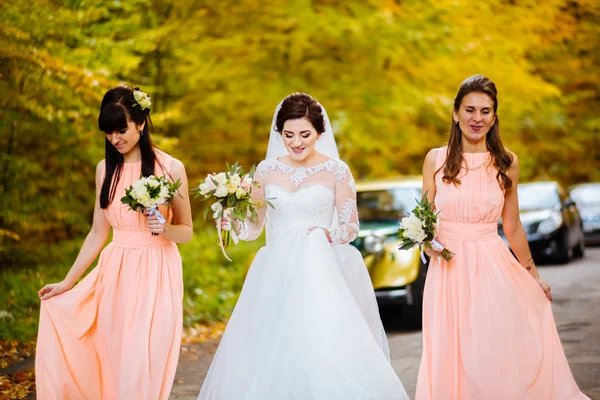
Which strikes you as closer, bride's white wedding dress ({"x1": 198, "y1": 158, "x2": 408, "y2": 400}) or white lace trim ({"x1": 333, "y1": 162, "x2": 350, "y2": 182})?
bride's white wedding dress ({"x1": 198, "y1": 158, "x2": 408, "y2": 400})

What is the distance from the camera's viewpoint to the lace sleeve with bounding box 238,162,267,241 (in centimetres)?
686

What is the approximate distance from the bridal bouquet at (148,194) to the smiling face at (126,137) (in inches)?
16.4

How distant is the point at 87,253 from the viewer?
6484 mm

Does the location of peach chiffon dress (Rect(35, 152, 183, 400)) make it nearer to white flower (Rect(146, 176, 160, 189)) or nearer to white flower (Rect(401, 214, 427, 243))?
white flower (Rect(146, 176, 160, 189))

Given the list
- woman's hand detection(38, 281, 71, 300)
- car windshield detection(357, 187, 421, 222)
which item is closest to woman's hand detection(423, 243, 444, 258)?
woman's hand detection(38, 281, 71, 300)

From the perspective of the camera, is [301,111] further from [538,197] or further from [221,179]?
[538,197]

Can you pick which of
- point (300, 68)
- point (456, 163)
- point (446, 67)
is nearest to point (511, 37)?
point (446, 67)

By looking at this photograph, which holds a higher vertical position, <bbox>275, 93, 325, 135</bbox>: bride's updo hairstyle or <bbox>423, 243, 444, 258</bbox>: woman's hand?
<bbox>275, 93, 325, 135</bbox>: bride's updo hairstyle

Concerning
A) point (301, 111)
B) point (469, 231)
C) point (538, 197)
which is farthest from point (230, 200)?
point (538, 197)

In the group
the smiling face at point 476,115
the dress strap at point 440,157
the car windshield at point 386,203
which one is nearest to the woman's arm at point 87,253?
the dress strap at point 440,157

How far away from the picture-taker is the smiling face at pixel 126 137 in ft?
20.8

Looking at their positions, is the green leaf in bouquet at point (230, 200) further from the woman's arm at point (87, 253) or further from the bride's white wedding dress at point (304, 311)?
the woman's arm at point (87, 253)

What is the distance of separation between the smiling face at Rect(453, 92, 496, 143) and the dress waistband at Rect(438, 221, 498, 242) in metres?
0.61

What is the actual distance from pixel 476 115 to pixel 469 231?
808 millimetres
